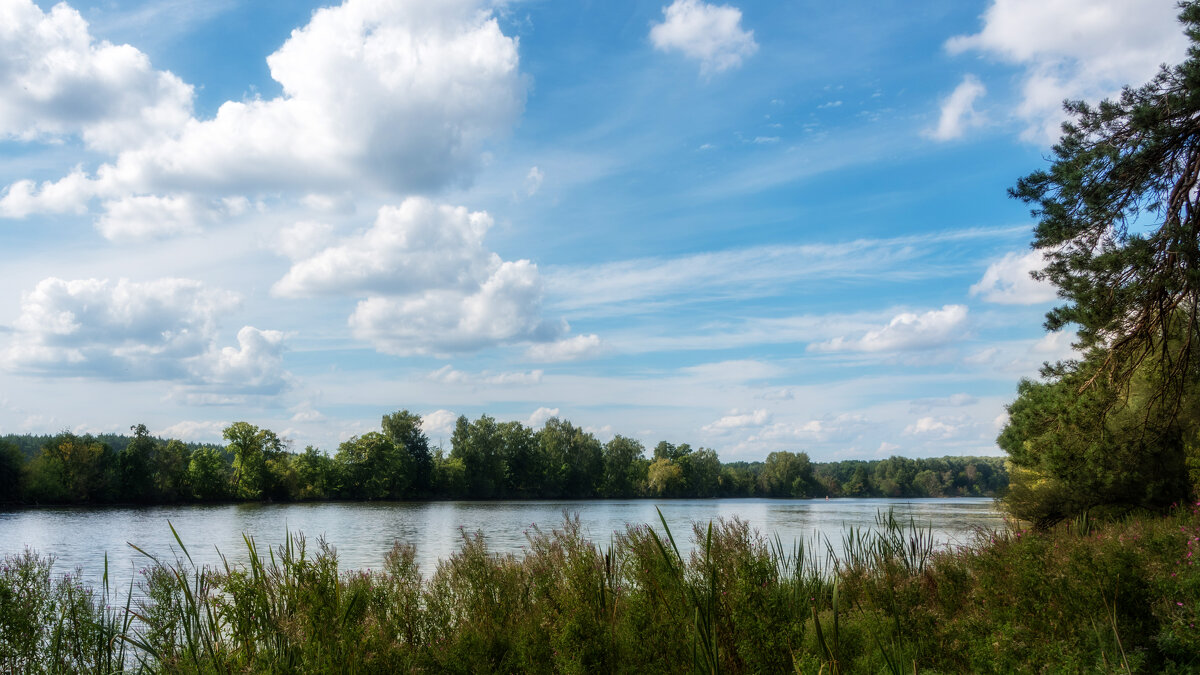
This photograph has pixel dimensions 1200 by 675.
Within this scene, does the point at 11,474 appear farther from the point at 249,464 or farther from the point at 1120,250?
the point at 1120,250

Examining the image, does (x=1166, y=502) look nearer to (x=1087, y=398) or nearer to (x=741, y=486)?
(x=1087, y=398)

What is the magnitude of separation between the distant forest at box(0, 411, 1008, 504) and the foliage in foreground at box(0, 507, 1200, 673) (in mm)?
75848

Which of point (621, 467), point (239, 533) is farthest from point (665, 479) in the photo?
point (239, 533)

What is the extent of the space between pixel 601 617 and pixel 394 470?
3733 inches

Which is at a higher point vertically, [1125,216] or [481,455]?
[1125,216]

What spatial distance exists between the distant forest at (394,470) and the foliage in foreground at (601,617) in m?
75.8

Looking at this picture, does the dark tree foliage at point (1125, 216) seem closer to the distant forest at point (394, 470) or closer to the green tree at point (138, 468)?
the distant forest at point (394, 470)

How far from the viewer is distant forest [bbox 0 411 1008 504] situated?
239ft

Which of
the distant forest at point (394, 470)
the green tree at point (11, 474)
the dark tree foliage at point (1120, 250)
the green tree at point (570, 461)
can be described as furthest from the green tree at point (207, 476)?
the dark tree foliage at point (1120, 250)

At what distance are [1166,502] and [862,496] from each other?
138 meters

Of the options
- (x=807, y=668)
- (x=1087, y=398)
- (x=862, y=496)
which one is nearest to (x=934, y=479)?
(x=862, y=496)

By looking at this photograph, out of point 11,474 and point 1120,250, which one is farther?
point 11,474

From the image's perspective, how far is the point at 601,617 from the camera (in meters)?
6.64

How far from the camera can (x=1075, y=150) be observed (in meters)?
12.0
